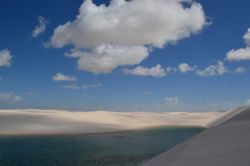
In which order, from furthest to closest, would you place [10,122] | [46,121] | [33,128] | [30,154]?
[46,121] → [10,122] → [33,128] → [30,154]

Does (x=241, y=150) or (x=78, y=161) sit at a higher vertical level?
(x=241, y=150)

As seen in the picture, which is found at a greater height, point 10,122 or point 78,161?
point 10,122

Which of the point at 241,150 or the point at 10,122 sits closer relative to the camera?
the point at 241,150

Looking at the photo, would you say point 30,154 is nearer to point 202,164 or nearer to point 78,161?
point 78,161

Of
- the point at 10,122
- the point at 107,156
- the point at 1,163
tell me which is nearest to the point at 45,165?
Answer: the point at 1,163

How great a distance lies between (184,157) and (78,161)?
45.5 feet

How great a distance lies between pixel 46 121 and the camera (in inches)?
2960

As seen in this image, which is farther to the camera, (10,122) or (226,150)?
(10,122)

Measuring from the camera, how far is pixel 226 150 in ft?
37.0

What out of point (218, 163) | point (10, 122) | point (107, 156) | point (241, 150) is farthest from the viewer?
point (10, 122)

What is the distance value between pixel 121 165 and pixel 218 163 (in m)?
12.4

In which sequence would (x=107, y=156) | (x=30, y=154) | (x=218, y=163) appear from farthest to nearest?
(x=30, y=154) < (x=107, y=156) < (x=218, y=163)

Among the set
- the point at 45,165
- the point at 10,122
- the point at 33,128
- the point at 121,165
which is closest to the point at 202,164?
the point at 121,165

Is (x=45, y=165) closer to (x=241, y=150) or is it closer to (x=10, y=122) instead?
(x=241, y=150)
